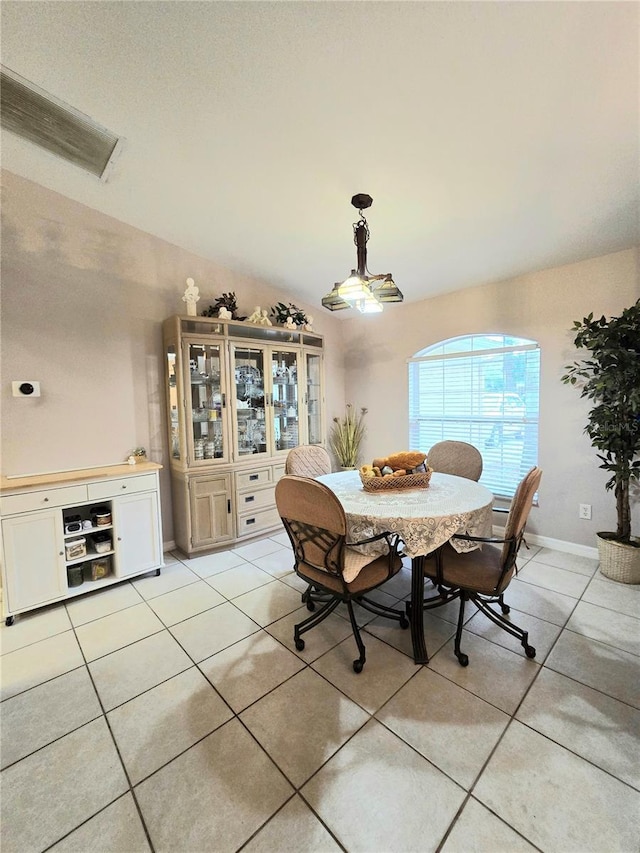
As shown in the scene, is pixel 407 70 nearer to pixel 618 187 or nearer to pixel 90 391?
pixel 618 187

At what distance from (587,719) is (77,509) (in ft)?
11.1

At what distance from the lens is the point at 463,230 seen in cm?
269

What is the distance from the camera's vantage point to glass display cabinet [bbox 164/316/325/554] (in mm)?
3125

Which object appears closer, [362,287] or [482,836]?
[482,836]

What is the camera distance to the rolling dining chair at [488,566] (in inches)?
67.7

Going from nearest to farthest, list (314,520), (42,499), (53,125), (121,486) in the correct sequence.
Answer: (314,520) < (53,125) < (42,499) < (121,486)

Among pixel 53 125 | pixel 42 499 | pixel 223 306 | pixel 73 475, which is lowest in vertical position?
pixel 42 499

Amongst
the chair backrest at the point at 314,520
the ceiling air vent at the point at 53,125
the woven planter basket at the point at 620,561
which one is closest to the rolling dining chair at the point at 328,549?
the chair backrest at the point at 314,520

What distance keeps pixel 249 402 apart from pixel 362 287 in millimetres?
1925

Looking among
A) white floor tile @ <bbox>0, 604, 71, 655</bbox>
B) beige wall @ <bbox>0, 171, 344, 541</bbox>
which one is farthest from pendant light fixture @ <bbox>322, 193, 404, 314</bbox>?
white floor tile @ <bbox>0, 604, 71, 655</bbox>

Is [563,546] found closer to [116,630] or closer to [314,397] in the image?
[314,397]

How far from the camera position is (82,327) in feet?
9.34

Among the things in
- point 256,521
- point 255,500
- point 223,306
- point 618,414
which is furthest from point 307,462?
point 618,414

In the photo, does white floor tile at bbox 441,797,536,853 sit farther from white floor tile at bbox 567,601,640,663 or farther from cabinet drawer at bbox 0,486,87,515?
cabinet drawer at bbox 0,486,87,515
